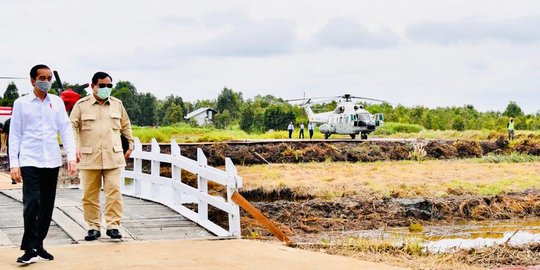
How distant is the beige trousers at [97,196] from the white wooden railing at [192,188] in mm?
1395

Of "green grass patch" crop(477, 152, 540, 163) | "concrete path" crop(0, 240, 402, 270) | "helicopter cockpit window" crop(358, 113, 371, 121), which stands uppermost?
"helicopter cockpit window" crop(358, 113, 371, 121)

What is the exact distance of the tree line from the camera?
83875mm

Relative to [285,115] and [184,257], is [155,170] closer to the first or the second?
[184,257]

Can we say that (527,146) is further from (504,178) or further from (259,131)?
(259,131)

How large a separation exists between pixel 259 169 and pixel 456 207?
15726mm

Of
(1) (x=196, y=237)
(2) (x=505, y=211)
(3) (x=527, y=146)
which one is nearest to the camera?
(1) (x=196, y=237)

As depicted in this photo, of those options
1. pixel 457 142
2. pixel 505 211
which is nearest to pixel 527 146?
pixel 457 142

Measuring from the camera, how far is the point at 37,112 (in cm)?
810

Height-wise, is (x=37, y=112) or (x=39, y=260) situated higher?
(x=37, y=112)

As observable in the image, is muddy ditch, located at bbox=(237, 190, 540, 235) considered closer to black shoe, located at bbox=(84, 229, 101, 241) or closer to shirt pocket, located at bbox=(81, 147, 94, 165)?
black shoe, located at bbox=(84, 229, 101, 241)

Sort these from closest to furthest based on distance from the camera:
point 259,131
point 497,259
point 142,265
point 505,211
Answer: point 142,265
point 497,259
point 505,211
point 259,131

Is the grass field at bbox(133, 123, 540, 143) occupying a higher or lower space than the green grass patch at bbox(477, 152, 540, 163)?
higher

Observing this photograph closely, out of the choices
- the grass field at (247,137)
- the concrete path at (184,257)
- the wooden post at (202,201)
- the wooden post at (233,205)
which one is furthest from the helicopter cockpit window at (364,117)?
the concrete path at (184,257)

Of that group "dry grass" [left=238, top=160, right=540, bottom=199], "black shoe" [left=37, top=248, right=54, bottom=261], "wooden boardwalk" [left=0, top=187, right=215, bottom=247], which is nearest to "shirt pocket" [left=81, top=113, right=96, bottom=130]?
"wooden boardwalk" [left=0, top=187, right=215, bottom=247]
